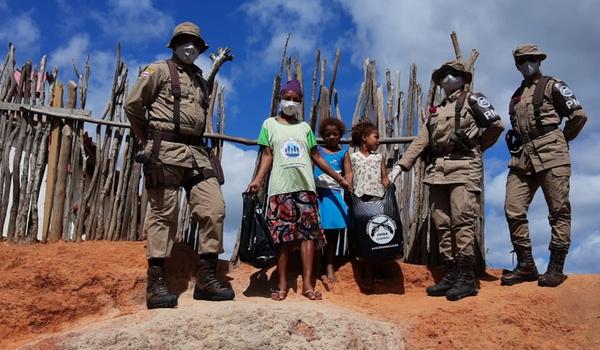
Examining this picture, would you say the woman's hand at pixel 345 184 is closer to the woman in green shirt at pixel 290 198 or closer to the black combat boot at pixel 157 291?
the woman in green shirt at pixel 290 198

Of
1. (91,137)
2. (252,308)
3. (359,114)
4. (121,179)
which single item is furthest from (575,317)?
(91,137)

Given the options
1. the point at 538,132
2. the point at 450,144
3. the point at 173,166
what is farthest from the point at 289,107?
the point at 538,132

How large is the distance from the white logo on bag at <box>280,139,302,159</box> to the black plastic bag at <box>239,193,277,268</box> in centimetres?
46

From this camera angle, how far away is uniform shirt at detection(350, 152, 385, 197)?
189 inches

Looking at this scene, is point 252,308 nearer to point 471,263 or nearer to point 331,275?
point 331,275

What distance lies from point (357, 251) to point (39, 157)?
3.32 meters

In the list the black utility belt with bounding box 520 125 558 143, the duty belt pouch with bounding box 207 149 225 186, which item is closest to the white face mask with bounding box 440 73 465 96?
the black utility belt with bounding box 520 125 558 143

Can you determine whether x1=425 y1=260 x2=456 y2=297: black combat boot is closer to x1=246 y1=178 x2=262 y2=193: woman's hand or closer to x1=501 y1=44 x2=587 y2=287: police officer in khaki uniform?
x1=501 y1=44 x2=587 y2=287: police officer in khaki uniform

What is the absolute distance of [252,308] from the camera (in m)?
3.77

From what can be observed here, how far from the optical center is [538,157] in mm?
4594

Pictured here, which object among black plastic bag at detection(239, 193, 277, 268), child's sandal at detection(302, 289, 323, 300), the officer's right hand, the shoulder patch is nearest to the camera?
the shoulder patch

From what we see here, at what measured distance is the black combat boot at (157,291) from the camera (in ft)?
13.1

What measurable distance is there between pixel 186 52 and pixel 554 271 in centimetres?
335

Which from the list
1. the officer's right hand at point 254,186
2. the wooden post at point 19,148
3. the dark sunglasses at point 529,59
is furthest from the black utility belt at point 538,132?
the wooden post at point 19,148
